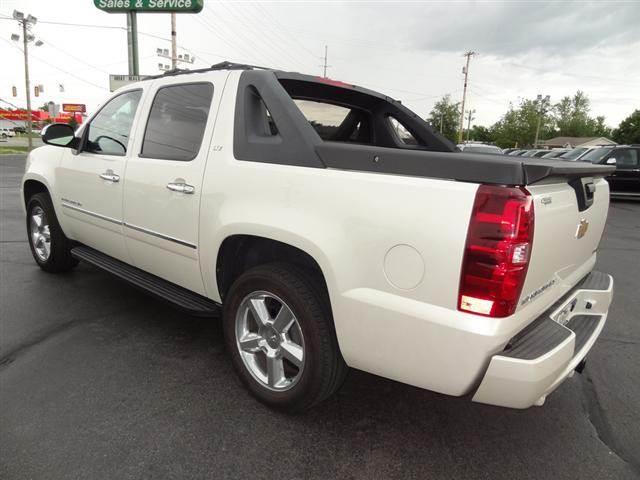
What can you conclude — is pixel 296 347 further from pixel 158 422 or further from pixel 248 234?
pixel 158 422

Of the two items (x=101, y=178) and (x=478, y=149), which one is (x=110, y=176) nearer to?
(x=101, y=178)

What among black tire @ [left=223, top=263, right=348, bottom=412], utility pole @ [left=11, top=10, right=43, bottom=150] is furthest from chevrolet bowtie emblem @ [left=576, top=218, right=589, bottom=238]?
utility pole @ [left=11, top=10, right=43, bottom=150]

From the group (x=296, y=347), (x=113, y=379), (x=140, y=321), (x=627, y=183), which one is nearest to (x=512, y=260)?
(x=296, y=347)

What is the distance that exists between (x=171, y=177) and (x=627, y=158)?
14.9m

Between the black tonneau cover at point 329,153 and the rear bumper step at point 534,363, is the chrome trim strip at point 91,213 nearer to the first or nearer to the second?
the black tonneau cover at point 329,153

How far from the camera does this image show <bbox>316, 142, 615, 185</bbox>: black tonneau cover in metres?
1.65

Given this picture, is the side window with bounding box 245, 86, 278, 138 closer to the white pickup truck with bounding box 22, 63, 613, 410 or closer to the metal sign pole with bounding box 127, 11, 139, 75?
the white pickup truck with bounding box 22, 63, 613, 410

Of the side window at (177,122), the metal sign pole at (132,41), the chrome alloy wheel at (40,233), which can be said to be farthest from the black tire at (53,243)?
the metal sign pole at (132,41)

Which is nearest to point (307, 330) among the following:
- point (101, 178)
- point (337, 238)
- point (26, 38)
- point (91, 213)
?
point (337, 238)

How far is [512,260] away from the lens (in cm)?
168

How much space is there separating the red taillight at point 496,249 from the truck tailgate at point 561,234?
10 centimetres

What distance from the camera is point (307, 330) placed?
7.21 feet

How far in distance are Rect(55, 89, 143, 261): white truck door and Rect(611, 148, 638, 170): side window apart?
14457 millimetres

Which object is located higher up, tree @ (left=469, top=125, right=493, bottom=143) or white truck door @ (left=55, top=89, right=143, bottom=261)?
tree @ (left=469, top=125, right=493, bottom=143)
